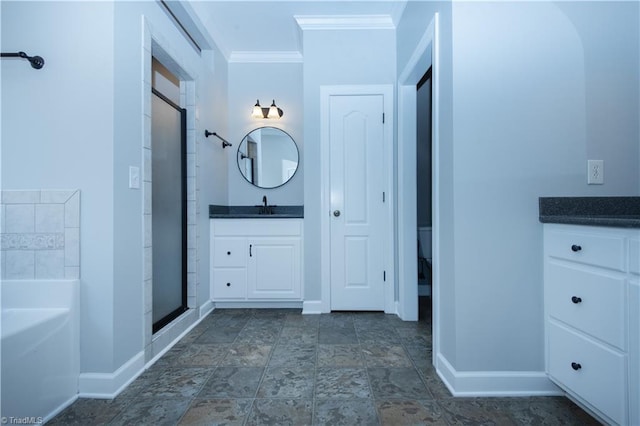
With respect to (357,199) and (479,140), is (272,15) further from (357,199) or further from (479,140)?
(479,140)

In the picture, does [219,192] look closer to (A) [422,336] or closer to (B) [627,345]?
(A) [422,336]

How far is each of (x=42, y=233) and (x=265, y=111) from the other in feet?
7.81

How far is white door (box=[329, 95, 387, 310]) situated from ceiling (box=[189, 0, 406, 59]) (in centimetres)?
68

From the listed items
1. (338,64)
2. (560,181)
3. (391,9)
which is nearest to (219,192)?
(338,64)

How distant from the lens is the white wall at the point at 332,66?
292 centimetres

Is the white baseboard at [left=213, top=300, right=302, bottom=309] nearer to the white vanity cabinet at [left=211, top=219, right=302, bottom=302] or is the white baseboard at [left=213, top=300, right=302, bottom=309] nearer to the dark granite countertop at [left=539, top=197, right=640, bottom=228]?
the white vanity cabinet at [left=211, top=219, right=302, bottom=302]

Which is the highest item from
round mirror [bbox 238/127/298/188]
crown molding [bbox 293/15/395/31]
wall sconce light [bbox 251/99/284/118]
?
crown molding [bbox 293/15/395/31]

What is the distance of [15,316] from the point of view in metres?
1.53

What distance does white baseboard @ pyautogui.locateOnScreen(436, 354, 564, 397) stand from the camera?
1.63 m

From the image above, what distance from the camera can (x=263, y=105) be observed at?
11.9 ft

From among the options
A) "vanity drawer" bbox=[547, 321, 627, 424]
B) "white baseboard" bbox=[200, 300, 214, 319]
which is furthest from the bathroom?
"white baseboard" bbox=[200, 300, 214, 319]

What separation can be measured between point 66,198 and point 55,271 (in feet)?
1.22

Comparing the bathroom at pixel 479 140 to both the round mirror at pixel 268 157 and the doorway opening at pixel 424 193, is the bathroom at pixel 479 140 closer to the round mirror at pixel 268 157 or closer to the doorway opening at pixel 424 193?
the doorway opening at pixel 424 193

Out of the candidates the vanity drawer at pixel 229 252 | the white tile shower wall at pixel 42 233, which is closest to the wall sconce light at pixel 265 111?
the vanity drawer at pixel 229 252
